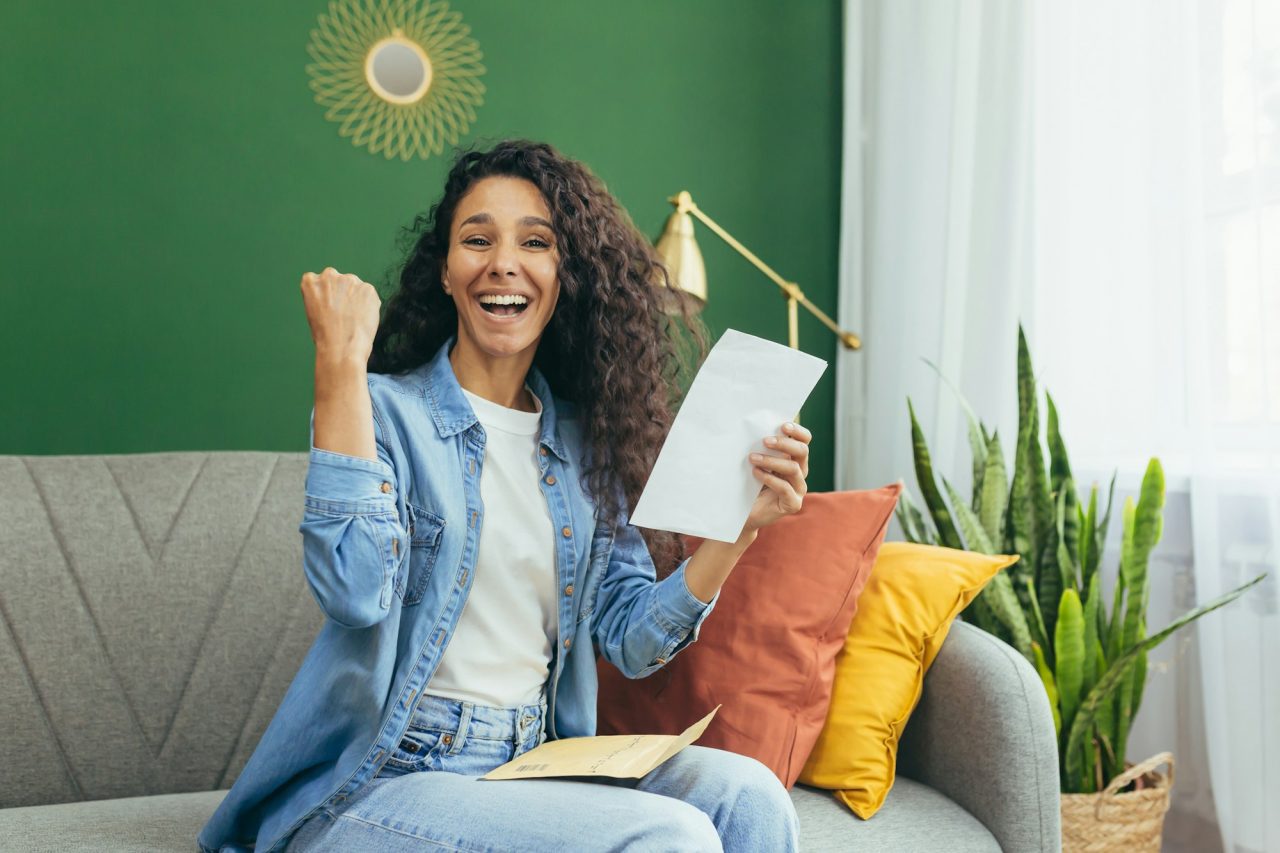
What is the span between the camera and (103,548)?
1.75 m

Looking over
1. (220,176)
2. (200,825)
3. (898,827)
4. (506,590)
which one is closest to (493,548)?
(506,590)

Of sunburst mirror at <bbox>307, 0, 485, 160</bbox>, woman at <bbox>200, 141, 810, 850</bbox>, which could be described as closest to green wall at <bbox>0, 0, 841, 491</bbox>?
sunburst mirror at <bbox>307, 0, 485, 160</bbox>

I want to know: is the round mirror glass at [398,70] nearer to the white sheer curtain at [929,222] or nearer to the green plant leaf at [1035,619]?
the white sheer curtain at [929,222]

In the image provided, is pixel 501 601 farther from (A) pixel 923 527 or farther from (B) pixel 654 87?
(B) pixel 654 87

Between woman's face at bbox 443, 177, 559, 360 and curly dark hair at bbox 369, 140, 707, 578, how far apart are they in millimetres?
22

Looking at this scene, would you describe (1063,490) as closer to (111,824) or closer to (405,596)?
(405,596)

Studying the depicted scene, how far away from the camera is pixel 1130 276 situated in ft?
6.88

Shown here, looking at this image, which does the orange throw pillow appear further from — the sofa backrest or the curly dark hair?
the sofa backrest

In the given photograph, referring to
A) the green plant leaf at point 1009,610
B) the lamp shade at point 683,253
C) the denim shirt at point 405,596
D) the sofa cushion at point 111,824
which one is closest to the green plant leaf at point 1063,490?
the green plant leaf at point 1009,610

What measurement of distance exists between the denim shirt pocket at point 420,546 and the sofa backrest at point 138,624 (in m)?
0.62

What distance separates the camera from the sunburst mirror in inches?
104

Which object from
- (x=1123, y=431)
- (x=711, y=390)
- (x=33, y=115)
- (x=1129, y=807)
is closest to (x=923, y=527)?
(x=1123, y=431)

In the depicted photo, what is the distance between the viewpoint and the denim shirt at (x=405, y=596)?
3.72 feet

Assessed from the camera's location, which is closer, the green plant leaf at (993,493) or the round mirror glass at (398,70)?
the green plant leaf at (993,493)
